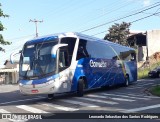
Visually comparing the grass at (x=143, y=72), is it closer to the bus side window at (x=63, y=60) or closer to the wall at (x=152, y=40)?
the wall at (x=152, y=40)

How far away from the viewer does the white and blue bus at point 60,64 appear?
17875mm

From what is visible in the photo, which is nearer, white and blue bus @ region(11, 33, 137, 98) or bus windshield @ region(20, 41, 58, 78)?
white and blue bus @ region(11, 33, 137, 98)

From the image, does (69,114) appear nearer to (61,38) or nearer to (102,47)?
(61,38)

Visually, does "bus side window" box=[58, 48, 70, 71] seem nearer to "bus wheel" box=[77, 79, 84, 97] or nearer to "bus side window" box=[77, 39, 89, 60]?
"bus side window" box=[77, 39, 89, 60]

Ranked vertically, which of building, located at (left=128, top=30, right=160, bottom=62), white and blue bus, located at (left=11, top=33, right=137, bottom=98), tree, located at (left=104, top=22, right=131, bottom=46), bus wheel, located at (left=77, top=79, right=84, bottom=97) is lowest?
bus wheel, located at (left=77, top=79, right=84, bottom=97)

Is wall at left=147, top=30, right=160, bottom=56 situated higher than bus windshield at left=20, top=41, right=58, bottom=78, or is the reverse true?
wall at left=147, top=30, right=160, bottom=56

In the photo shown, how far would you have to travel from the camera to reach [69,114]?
44.2 feet

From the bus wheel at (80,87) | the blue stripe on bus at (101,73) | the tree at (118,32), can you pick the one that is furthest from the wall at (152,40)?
the bus wheel at (80,87)

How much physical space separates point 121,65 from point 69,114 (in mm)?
14720

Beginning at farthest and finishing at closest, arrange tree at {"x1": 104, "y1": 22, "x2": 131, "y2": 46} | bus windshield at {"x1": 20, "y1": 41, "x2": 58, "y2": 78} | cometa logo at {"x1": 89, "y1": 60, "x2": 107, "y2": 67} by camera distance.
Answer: tree at {"x1": 104, "y1": 22, "x2": 131, "y2": 46} → cometa logo at {"x1": 89, "y1": 60, "x2": 107, "y2": 67} → bus windshield at {"x1": 20, "y1": 41, "x2": 58, "y2": 78}

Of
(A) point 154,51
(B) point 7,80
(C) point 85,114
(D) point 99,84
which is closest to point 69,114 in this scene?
(C) point 85,114

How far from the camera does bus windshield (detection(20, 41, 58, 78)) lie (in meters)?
18.0

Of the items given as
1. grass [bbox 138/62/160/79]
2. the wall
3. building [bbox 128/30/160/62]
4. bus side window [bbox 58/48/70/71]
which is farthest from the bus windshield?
the wall

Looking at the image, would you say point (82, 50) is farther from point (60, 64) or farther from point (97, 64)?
point (60, 64)
